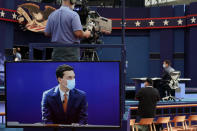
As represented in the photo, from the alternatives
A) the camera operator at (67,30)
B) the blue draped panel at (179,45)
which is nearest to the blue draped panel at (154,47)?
the blue draped panel at (179,45)

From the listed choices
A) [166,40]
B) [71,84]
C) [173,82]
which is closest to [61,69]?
[71,84]

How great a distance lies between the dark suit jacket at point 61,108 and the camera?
2.34 m

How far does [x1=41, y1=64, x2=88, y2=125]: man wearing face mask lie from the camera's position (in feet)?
7.66

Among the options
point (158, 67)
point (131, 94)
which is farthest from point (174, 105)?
point (158, 67)

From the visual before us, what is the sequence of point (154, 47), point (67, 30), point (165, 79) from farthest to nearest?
point (154, 47) → point (165, 79) → point (67, 30)

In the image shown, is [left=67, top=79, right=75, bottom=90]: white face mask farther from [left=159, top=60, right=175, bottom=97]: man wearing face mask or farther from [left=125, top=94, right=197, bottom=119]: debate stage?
[left=159, top=60, right=175, bottom=97]: man wearing face mask

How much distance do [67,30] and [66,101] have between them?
2.24 ft

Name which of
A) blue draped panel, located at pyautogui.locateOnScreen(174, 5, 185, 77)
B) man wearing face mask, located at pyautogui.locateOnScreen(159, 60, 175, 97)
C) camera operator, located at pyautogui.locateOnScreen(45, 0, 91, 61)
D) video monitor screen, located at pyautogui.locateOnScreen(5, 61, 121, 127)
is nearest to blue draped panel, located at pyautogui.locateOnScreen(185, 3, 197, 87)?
blue draped panel, located at pyautogui.locateOnScreen(174, 5, 185, 77)

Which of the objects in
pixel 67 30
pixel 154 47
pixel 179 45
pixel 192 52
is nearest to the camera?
pixel 67 30

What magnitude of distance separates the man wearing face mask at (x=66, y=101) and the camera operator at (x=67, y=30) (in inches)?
17.2

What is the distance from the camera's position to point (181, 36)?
15.6 m

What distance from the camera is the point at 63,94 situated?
2.34 metres

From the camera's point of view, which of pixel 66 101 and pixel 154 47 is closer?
pixel 66 101

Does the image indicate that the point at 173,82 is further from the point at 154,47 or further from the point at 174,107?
the point at 154,47
